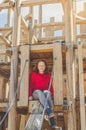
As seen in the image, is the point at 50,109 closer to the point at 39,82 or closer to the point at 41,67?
the point at 39,82

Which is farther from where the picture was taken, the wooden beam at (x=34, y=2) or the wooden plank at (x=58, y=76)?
the wooden beam at (x=34, y=2)

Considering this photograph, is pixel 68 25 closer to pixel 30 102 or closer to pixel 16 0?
pixel 16 0

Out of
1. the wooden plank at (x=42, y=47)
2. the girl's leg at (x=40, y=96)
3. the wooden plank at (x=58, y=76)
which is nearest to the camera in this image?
the girl's leg at (x=40, y=96)

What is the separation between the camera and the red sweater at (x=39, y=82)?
205 inches

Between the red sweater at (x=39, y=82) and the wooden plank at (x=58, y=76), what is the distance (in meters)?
0.12

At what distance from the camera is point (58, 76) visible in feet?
17.5

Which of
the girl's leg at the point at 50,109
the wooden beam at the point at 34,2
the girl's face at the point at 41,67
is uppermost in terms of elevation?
the wooden beam at the point at 34,2

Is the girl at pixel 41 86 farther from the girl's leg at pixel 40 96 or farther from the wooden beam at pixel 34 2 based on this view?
the wooden beam at pixel 34 2

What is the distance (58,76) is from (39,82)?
15.7 inches

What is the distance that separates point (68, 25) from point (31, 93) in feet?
5.71

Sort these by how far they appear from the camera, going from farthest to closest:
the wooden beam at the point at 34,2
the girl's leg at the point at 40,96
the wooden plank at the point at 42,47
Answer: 1. the wooden beam at the point at 34,2
2. the wooden plank at the point at 42,47
3. the girl's leg at the point at 40,96

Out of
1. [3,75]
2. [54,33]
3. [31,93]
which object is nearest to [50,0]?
[31,93]

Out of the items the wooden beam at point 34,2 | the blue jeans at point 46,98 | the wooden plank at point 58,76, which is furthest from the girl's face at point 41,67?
the wooden beam at point 34,2

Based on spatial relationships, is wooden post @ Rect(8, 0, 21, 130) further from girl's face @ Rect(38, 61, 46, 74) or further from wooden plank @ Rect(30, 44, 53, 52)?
girl's face @ Rect(38, 61, 46, 74)
